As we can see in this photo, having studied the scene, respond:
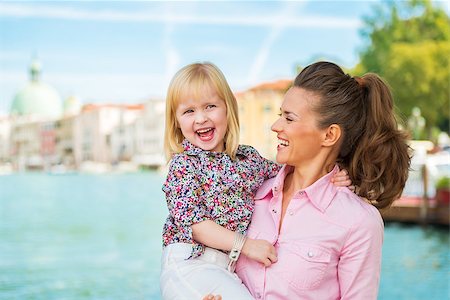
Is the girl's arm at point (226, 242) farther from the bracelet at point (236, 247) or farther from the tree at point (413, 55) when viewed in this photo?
the tree at point (413, 55)

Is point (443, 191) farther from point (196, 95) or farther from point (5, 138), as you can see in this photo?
point (5, 138)

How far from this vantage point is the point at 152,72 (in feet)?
158

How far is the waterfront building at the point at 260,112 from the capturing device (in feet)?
107

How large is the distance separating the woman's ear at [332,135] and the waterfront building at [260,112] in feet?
101

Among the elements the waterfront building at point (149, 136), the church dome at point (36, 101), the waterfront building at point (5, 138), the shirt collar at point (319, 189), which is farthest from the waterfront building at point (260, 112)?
the shirt collar at point (319, 189)

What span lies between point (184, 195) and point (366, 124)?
330mm

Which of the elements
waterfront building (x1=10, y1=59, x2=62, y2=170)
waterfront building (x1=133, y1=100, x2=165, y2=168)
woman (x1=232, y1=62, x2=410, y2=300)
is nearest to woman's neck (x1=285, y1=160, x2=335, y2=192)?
woman (x1=232, y1=62, x2=410, y2=300)

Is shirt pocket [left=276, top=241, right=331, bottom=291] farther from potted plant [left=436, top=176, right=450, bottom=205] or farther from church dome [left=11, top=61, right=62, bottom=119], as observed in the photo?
→ church dome [left=11, top=61, right=62, bottom=119]

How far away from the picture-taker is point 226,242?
134cm

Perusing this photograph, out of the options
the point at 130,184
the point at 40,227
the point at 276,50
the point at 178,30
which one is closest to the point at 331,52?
the point at 276,50

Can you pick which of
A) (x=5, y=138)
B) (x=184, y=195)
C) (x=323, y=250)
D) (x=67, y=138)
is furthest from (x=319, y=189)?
(x=5, y=138)

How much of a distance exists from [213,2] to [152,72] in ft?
18.0

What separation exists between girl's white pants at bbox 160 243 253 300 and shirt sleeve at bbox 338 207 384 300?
0.53ft

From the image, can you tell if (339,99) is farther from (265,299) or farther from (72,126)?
(72,126)
